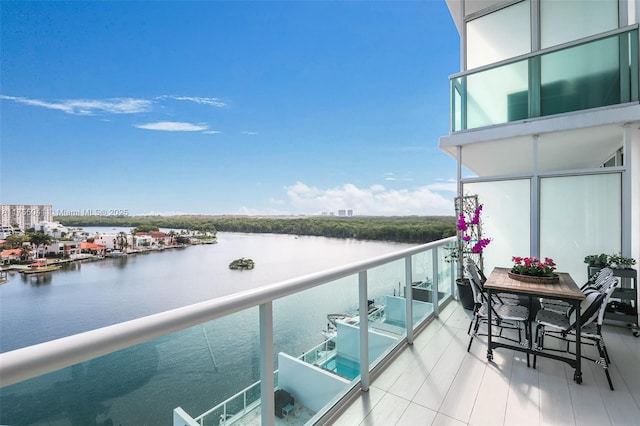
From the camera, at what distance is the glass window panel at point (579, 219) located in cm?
385

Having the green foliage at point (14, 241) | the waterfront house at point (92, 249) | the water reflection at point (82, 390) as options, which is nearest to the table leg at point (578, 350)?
the water reflection at point (82, 390)

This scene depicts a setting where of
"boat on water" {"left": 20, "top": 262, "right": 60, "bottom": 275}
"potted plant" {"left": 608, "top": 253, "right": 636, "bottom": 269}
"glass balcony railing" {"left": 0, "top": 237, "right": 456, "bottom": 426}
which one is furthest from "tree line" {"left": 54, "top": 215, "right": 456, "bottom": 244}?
"glass balcony railing" {"left": 0, "top": 237, "right": 456, "bottom": 426}

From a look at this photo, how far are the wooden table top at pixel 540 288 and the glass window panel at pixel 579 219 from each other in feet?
3.76

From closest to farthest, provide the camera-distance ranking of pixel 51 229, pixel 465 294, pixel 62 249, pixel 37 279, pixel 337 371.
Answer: pixel 337 371, pixel 465 294, pixel 51 229, pixel 37 279, pixel 62 249

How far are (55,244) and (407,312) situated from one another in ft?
35.9

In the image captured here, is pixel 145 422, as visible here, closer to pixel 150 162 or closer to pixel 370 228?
pixel 370 228

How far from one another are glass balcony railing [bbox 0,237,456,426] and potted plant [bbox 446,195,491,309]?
2.10m

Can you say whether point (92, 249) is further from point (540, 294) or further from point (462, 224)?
point (540, 294)

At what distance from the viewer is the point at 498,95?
464 centimetres

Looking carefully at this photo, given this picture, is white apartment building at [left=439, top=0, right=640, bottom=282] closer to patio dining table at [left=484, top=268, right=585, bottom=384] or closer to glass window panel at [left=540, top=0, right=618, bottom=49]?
glass window panel at [left=540, top=0, right=618, bottom=49]

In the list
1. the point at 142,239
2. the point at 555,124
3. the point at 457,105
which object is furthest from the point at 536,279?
the point at 142,239

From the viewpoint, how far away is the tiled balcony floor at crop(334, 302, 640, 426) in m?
1.98

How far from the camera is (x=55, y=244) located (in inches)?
357

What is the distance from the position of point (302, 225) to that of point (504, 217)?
15.1 m
